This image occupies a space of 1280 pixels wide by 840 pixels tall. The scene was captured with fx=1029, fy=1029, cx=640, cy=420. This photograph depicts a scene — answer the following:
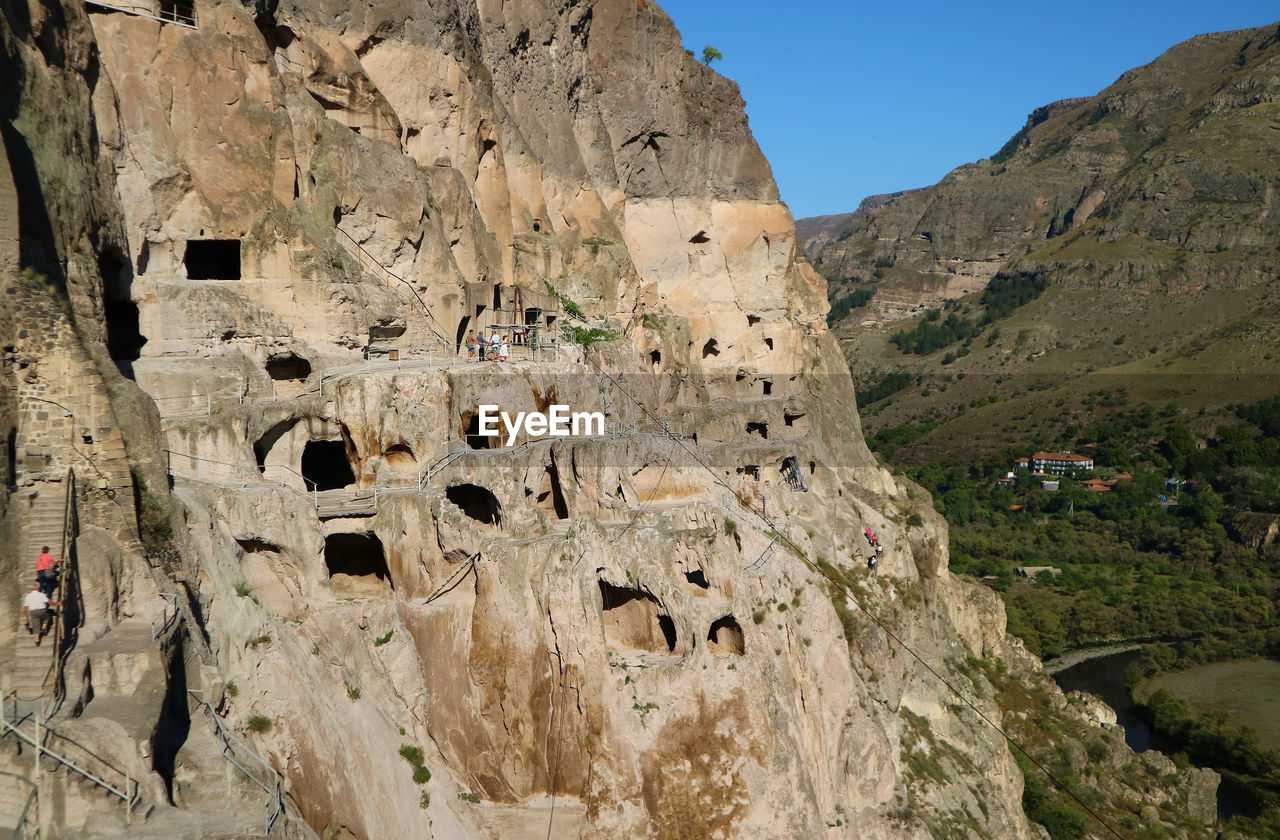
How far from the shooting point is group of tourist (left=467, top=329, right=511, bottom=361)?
31398mm

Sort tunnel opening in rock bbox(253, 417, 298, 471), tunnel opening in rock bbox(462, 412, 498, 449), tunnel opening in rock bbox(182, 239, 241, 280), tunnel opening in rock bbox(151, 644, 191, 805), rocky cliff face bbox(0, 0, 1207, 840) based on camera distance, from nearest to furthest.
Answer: tunnel opening in rock bbox(151, 644, 191, 805) → rocky cliff face bbox(0, 0, 1207, 840) → tunnel opening in rock bbox(253, 417, 298, 471) → tunnel opening in rock bbox(462, 412, 498, 449) → tunnel opening in rock bbox(182, 239, 241, 280)

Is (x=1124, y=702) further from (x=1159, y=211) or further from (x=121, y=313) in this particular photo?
(x=1159, y=211)

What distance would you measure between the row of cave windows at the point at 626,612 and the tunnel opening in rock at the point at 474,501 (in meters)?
2.67

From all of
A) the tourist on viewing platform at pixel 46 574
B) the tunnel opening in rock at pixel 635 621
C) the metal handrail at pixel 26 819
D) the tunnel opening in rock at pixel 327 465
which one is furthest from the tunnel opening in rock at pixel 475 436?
the metal handrail at pixel 26 819

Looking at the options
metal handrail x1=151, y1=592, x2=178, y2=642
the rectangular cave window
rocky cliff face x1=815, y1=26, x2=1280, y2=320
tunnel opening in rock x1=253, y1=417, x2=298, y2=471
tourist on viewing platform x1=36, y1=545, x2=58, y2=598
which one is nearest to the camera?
tourist on viewing platform x1=36, y1=545, x2=58, y2=598

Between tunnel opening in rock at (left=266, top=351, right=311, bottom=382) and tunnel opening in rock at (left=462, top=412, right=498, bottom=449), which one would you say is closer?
tunnel opening in rock at (left=266, top=351, right=311, bottom=382)

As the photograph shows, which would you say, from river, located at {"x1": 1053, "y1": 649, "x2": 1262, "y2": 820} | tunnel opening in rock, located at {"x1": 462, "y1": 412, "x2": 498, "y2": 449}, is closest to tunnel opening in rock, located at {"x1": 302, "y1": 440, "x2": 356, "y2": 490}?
tunnel opening in rock, located at {"x1": 462, "y1": 412, "x2": 498, "y2": 449}

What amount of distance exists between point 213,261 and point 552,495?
11.5 m

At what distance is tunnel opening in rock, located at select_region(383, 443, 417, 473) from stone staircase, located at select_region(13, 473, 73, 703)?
9422 millimetres

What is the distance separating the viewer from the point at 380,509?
2441 centimetres

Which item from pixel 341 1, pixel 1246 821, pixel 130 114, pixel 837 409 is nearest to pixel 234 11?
pixel 130 114

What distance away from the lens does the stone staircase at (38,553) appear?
14273mm

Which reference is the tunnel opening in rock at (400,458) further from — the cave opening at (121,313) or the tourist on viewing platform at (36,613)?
the tourist on viewing platform at (36,613)

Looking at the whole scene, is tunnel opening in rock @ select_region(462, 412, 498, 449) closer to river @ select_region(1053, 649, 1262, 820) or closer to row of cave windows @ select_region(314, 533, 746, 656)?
row of cave windows @ select_region(314, 533, 746, 656)
